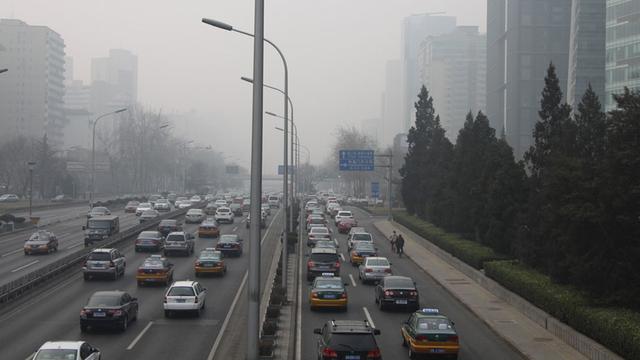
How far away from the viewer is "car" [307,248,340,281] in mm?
40000

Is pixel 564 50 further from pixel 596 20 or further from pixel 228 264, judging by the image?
pixel 228 264

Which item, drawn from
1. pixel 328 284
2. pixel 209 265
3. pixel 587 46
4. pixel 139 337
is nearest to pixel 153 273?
pixel 209 265

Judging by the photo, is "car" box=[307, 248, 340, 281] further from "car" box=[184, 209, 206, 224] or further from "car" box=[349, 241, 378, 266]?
"car" box=[184, 209, 206, 224]

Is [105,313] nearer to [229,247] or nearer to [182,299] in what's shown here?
[182,299]

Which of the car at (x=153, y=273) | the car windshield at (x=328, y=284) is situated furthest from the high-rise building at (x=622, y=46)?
the car at (x=153, y=273)

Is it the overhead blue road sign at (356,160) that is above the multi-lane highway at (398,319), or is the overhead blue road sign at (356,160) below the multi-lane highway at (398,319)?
above

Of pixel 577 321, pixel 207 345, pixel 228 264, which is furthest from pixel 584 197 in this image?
pixel 228 264

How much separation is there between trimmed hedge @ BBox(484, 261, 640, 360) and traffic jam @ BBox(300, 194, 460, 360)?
3.54 m

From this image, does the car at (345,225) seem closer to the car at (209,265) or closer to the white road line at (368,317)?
the car at (209,265)

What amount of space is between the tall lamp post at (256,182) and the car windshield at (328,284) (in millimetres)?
16742

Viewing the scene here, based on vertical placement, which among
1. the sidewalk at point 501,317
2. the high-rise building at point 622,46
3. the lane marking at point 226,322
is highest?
the high-rise building at point 622,46

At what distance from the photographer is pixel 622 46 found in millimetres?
83188

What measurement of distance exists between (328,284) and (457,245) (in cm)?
1742

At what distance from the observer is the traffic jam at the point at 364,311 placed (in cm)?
1908
